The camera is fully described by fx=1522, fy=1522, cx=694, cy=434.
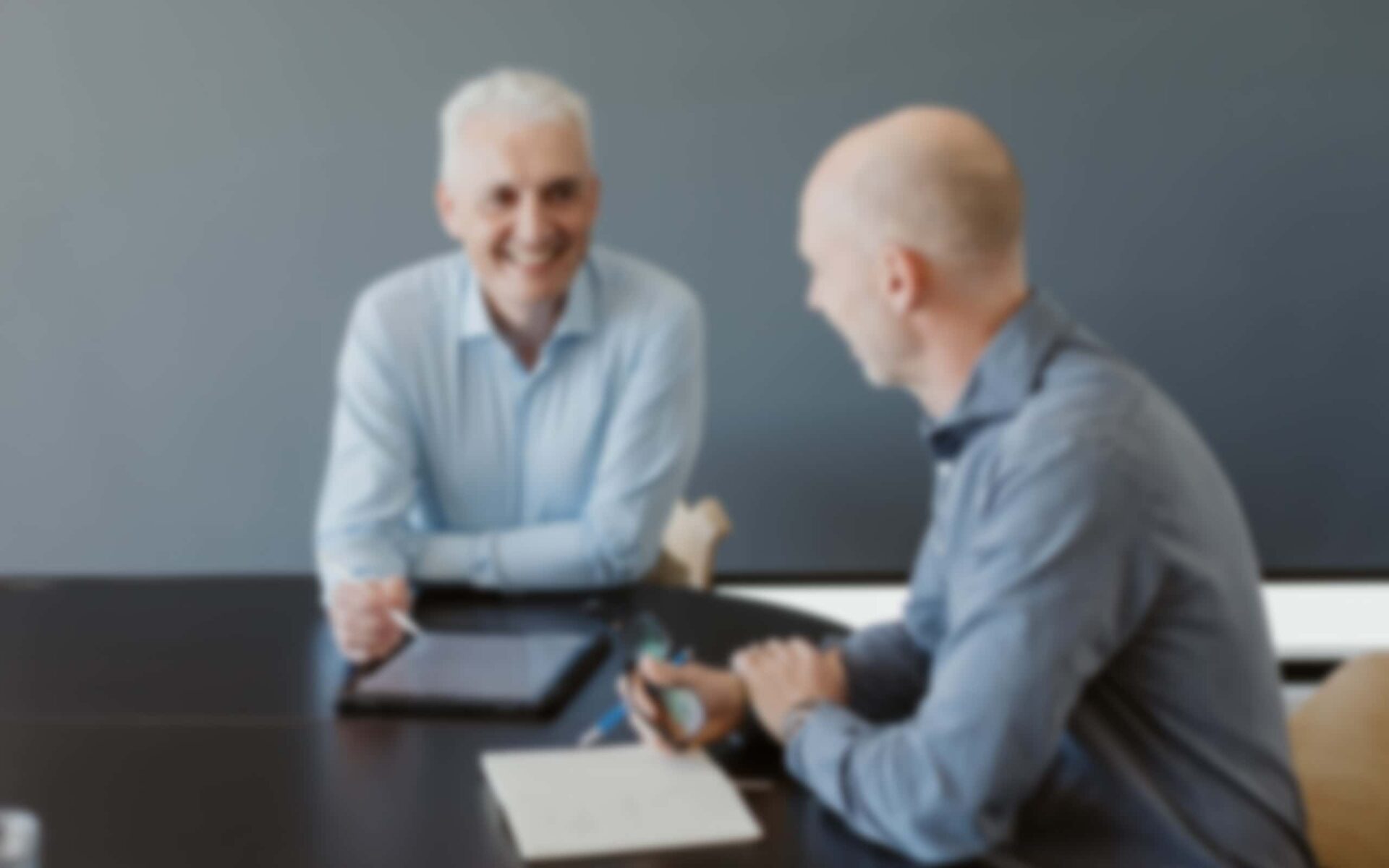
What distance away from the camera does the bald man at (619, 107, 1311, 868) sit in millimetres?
1365

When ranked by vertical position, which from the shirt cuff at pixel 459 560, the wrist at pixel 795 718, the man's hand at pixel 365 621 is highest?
the wrist at pixel 795 718

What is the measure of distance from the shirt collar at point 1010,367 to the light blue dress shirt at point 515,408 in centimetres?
97

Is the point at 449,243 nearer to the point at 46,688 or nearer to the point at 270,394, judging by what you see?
the point at 270,394

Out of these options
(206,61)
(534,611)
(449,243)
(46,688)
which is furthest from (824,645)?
(206,61)

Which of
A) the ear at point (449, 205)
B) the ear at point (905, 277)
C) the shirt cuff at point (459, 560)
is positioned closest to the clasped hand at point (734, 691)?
the ear at point (905, 277)

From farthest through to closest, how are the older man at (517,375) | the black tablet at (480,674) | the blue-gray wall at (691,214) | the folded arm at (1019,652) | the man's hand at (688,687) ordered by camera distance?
the blue-gray wall at (691,214)
the older man at (517,375)
the black tablet at (480,674)
the man's hand at (688,687)
the folded arm at (1019,652)

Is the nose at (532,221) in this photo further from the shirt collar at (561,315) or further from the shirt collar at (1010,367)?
the shirt collar at (1010,367)

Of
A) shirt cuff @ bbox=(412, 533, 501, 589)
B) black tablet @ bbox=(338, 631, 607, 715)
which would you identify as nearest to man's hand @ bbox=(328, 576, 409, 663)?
black tablet @ bbox=(338, 631, 607, 715)

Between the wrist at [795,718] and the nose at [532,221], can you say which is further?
the nose at [532,221]

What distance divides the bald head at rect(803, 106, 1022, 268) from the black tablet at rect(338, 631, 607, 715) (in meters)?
0.70

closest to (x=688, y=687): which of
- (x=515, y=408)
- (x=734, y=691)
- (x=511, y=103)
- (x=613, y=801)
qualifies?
(x=734, y=691)

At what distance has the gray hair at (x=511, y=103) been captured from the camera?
2473 mm

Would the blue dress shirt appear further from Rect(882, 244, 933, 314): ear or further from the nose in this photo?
the nose

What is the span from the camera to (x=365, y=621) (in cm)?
199
